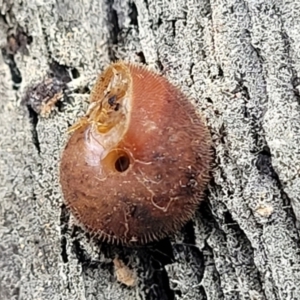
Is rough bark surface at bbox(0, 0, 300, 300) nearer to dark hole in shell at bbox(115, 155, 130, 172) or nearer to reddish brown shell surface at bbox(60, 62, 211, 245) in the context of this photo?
reddish brown shell surface at bbox(60, 62, 211, 245)

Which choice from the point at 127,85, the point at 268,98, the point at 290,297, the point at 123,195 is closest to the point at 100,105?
the point at 127,85

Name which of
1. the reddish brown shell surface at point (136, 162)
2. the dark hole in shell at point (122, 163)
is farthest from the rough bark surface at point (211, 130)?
the dark hole in shell at point (122, 163)

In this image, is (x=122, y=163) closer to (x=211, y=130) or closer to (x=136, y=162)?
(x=136, y=162)

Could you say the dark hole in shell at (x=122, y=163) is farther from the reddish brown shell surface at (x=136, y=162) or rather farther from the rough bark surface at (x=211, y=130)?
the rough bark surface at (x=211, y=130)

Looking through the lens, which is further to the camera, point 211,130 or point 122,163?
point 211,130

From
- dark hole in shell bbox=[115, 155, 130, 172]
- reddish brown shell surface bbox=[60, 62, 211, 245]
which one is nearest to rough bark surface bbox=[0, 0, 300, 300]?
reddish brown shell surface bbox=[60, 62, 211, 245]

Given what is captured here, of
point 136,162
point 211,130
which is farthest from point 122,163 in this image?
point 211,130
